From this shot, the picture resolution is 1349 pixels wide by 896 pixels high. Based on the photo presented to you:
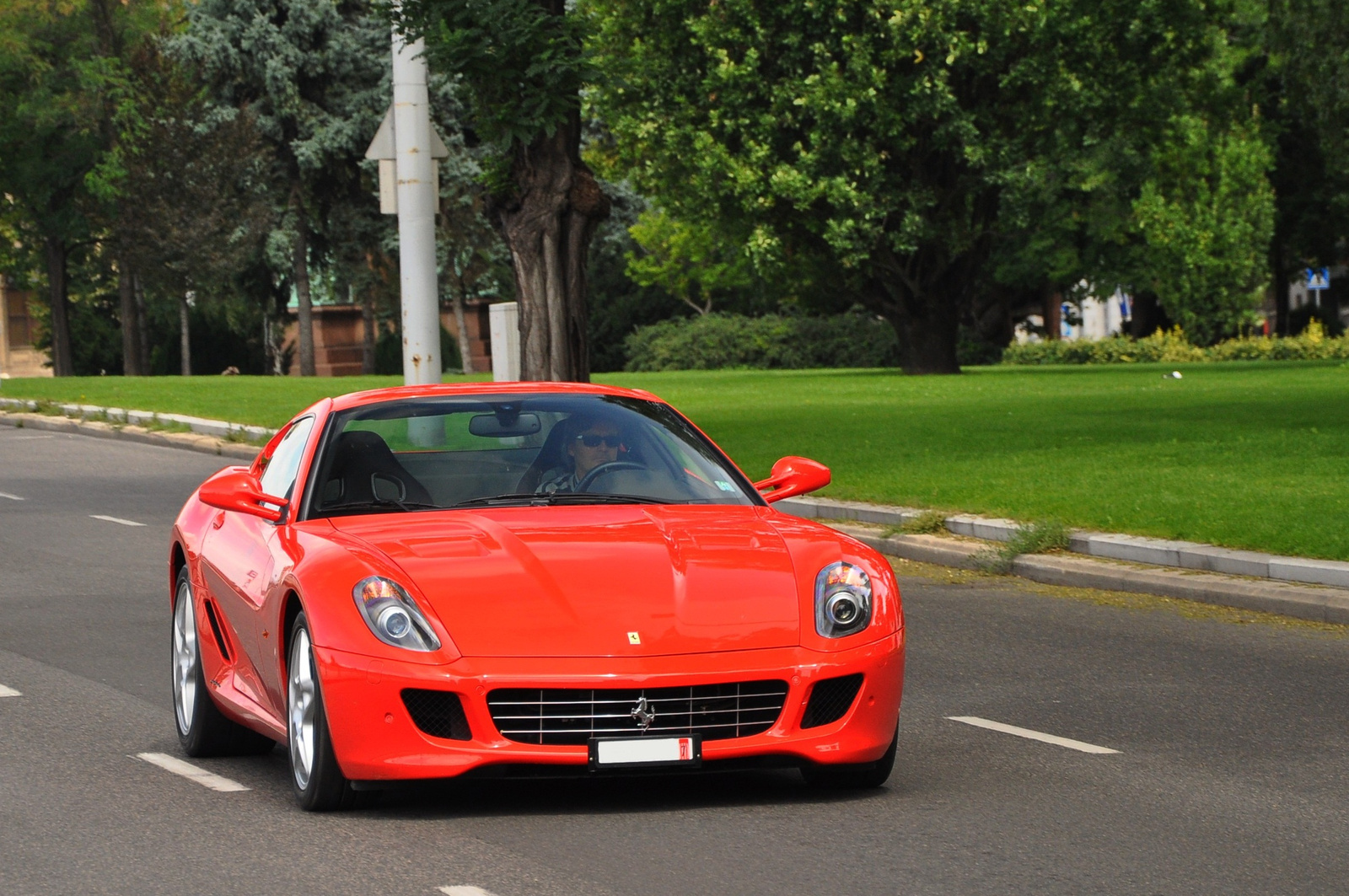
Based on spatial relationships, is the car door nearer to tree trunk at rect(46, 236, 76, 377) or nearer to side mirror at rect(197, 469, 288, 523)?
side mirror at rect(197, 469, 288, 523)

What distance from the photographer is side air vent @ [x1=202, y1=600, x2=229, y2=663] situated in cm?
718

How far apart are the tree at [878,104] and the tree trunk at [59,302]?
2016 centimetres

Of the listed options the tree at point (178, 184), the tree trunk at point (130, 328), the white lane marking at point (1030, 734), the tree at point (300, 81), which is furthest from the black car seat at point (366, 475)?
the tree trunk at point (130, 328)

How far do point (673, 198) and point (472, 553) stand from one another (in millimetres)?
39402

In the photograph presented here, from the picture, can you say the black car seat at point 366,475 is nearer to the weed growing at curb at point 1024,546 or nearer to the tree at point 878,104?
the weed growing at curb at point 1024,546

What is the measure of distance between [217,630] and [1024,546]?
6.89m

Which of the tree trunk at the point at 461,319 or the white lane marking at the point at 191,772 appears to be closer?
the white lane marking at the point at 191,772

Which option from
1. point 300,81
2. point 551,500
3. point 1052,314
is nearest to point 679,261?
point 1052,314

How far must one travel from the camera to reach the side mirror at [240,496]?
689cm

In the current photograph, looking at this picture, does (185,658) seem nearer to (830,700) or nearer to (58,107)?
(830,700)

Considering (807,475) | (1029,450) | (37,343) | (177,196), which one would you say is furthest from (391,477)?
(37,343)

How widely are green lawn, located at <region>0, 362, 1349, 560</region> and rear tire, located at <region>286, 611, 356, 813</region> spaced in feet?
24.3

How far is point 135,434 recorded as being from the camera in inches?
1043

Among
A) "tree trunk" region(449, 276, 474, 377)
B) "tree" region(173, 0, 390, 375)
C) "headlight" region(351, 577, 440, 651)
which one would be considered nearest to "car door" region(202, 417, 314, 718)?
"headlight" region(351, 577, 440, 651)
